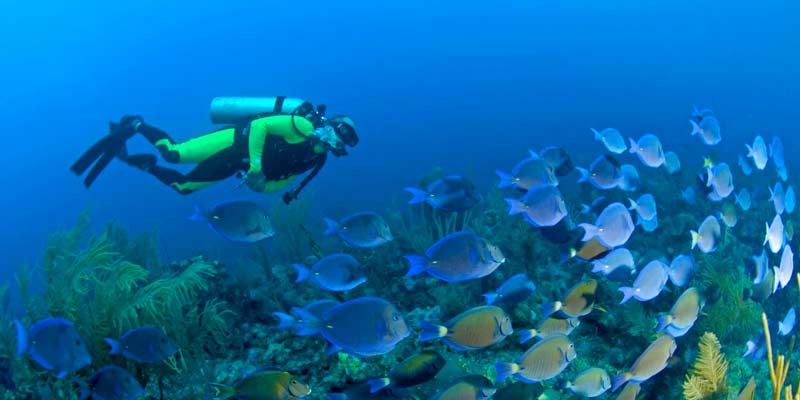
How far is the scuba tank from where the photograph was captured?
6758 millimetres

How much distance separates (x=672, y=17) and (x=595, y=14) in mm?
17602

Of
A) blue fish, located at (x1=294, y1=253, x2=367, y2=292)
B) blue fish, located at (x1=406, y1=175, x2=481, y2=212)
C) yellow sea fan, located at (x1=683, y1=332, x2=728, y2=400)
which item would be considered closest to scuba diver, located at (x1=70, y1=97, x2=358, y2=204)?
blue fish, located at (x1=406, y1=175, x2=481, y2=212)

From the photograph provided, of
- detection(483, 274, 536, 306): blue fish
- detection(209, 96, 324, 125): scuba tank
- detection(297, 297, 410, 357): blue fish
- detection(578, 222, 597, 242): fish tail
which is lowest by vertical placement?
detection(483, 274, 536, 306): blue fish

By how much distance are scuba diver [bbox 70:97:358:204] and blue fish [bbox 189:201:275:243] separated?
170 cm

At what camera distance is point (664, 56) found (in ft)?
225

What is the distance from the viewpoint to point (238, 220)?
3.95 metres

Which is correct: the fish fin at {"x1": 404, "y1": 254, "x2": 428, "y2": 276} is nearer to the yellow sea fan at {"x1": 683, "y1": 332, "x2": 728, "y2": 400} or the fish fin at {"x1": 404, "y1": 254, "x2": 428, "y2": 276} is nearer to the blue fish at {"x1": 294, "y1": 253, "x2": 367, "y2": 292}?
the blue fish at {"x1": 294, "y1": 253, "x2": 367, "y2": 292}

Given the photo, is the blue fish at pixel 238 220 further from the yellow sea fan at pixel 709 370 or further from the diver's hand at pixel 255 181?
the yellow sea fan at pixel 709 370

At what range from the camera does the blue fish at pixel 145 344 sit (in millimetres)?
3449

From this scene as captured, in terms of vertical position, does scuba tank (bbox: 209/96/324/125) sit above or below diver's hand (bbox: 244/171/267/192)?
above

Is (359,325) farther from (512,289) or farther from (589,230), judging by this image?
(589,230)

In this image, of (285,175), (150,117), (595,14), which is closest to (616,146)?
(285,175)

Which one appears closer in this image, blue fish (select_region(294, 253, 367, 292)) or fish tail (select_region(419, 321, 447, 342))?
fish tail (select_region(419, 321, 447, 342))

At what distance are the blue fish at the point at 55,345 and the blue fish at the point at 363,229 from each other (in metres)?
1.99
